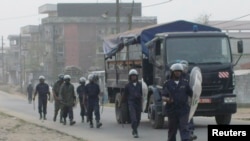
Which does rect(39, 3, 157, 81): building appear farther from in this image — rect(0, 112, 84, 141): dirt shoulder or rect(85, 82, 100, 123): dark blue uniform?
rect(85, 82, 100, 123): dark blue uniform

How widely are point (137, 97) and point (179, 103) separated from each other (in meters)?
4.65

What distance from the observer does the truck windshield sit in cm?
1970

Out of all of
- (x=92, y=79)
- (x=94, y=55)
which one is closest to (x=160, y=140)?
(x=92, y=79)

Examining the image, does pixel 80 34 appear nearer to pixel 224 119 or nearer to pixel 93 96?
pixel 93 96

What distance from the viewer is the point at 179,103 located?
44.0 feet

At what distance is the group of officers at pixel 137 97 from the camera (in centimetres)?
1342

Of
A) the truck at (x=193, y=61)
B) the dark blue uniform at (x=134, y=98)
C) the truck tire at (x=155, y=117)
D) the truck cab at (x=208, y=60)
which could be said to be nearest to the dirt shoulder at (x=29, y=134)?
the dark blue uniform at (x=134, y=98)

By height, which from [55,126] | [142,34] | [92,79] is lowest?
[55,126]

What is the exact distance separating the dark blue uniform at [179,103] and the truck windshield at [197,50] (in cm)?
621

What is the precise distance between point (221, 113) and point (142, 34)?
149 inches

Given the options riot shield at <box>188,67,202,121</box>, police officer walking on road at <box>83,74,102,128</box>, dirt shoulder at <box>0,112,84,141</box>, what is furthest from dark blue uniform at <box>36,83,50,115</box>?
riot shield at <box>188,67,202,121</box>

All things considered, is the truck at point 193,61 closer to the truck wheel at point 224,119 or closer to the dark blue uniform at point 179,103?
the truck wheel at point 224,119

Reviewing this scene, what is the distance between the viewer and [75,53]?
99812 mm

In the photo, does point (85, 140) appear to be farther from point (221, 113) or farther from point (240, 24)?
point (240, 24)
